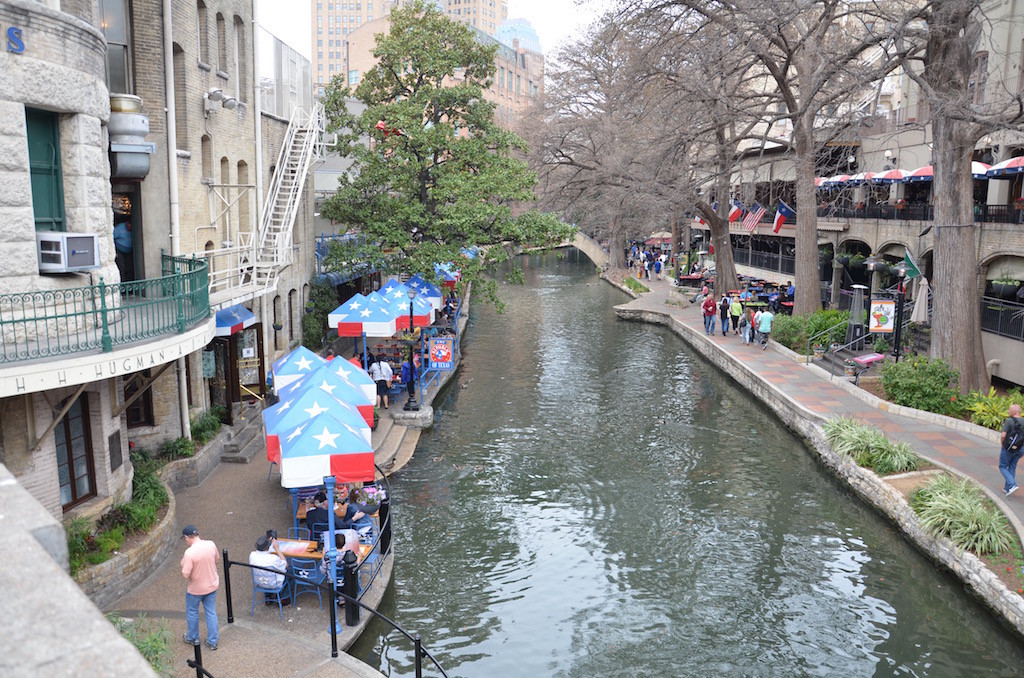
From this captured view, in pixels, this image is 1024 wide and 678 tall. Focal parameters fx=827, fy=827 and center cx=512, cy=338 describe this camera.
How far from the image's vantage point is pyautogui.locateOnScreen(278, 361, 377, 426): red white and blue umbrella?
1543 cm

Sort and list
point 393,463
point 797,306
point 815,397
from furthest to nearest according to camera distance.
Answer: point 797,306
point 815,397
point 393,463

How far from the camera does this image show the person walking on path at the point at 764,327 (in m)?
29.8

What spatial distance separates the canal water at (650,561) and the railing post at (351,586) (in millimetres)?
489

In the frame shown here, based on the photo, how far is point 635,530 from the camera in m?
15.4

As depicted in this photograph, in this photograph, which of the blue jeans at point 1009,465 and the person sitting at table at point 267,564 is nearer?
the person sitting at table at point 267,564

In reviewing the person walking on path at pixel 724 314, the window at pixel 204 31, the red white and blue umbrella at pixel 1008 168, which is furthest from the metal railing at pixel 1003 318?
the window at pixel 204 31

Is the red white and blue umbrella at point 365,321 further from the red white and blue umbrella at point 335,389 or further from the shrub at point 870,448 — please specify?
the shrub at point 870,448

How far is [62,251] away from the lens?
1074 cm

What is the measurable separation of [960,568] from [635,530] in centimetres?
532

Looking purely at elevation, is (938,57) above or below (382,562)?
above

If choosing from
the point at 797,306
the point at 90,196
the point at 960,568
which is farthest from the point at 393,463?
the point at 797,306

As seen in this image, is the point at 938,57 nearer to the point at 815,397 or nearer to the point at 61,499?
the point at 815,397

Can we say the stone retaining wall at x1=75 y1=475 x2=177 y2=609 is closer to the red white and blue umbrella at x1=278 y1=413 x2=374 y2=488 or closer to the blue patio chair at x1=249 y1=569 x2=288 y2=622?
the blue patio chair at x1=249 y1=569 x2=288 y2=622

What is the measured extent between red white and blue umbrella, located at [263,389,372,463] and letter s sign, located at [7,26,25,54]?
20.6 feet
